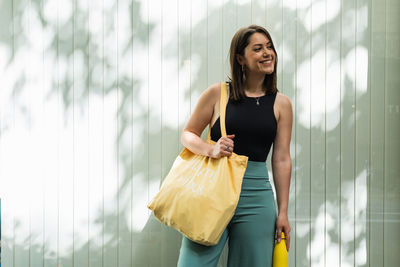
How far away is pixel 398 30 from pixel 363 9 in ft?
0.95

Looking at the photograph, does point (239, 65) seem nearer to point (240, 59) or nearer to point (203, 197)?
point (240, 59)

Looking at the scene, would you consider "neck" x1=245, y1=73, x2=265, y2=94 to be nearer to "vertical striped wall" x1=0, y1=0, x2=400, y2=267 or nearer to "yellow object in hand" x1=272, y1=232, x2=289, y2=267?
"vertical striped wall" x1=0, y1=0, x2=400, y2=267

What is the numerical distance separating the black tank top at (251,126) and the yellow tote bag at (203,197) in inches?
1.9

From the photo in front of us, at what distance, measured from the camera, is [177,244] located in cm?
304

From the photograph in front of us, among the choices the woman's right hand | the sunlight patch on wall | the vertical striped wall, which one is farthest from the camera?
the sunlight patch on wall

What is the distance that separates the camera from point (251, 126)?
7.73 ft

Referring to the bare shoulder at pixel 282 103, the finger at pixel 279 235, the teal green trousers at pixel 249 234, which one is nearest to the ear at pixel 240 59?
the bare shoulder at pixel 282 103

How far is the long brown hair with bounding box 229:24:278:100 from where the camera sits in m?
2.42

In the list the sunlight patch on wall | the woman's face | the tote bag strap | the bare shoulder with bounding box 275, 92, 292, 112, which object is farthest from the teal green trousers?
the sunlight patch on wall

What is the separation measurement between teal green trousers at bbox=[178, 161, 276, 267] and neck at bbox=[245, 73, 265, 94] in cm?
42

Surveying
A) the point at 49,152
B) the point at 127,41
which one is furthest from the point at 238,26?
the point at 49,152

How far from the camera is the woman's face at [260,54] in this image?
2.38 metres

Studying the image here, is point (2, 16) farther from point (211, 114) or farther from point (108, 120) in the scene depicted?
point (211, 114)

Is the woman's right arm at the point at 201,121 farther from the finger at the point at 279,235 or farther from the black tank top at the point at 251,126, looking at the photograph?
the finger at the point at 279,235
